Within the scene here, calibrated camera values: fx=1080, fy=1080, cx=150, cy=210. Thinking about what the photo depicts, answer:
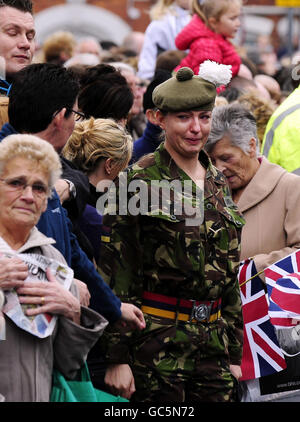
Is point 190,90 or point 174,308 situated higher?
point 190,90

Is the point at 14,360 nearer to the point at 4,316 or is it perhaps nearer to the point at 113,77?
the point at 4,316

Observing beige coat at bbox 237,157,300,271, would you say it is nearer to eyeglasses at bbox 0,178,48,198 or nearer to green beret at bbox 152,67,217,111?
green beret at bbox 152,67,217,111

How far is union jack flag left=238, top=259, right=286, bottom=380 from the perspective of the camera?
5934 millimetres

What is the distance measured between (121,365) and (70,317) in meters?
0.85

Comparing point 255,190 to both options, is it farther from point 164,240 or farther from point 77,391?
point 77,391

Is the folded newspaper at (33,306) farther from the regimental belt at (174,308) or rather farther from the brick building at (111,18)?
the brick building at (111,18)

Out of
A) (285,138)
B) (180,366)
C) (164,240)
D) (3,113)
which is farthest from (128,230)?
(285,138)

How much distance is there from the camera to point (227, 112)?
6.25 metres

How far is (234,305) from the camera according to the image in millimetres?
5340

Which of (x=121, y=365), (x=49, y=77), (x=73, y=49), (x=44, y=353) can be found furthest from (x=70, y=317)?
(x=73, y=49)

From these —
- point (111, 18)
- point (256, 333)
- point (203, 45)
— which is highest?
point (111, 18)

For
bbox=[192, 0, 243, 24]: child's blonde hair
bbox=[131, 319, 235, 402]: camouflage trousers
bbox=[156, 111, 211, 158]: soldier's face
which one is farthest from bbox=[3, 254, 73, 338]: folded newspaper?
bbox=[192, 0, 243, 24]: child's blonde hair

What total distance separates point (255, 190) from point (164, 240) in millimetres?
1288

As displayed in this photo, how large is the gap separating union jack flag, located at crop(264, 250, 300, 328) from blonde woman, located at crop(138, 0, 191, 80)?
4.91 metres
